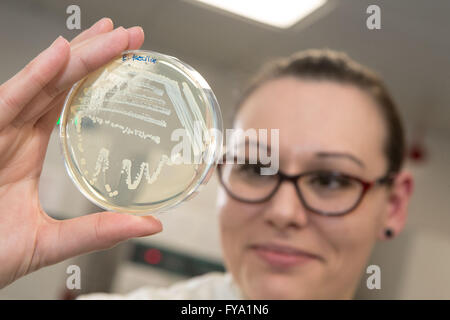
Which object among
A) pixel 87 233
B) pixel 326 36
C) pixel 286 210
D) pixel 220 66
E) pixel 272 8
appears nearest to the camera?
pixel 87 233

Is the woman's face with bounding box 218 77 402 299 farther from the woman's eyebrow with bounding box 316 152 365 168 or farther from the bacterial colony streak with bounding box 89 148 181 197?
the bacterial colony streak with bounding box 89 148 181 197

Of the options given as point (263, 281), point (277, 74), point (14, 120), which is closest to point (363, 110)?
point (277, 74)

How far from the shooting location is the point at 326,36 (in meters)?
2.22

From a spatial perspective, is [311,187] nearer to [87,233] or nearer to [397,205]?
[397,205]

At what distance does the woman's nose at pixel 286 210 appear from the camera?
0.85 meters

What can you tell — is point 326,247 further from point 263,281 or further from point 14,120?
point 14,120

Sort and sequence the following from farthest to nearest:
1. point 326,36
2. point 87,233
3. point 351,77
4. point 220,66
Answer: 1. point 220,66
2. point 326,36
3. point 351,77
4. point 87,233

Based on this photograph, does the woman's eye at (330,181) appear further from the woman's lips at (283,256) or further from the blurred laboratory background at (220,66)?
the blurred laboratory background at (220,66)

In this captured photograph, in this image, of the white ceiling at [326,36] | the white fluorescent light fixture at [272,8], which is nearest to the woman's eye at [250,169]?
the white ceiling at [326,36]

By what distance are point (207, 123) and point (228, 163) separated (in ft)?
1.12

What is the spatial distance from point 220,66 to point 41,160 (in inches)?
82.9

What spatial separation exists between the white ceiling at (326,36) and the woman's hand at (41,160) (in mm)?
1259

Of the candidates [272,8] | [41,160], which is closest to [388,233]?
[41,160]

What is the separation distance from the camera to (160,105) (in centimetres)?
60
